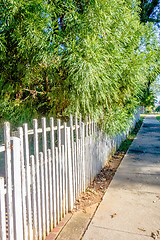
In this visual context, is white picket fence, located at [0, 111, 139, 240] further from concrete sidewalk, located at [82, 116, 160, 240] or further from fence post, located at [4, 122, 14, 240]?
concrete sidewalk, located at [82, 116, 160, 240]

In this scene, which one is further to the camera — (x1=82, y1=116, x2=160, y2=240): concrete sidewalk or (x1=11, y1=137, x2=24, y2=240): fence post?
(x1=82, y1=116, x2=160, y2=240): concrete sidewalk

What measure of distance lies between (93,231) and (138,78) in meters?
3.47

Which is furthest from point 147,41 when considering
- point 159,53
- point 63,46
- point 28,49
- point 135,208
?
point 135,208

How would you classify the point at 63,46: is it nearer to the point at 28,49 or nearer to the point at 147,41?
the point at 28,49

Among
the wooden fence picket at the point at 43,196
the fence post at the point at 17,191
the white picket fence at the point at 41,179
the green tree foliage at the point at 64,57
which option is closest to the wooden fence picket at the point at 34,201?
the white picket fence at the point at 41,179

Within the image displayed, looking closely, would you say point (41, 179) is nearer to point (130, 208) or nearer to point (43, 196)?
point (43, 196)

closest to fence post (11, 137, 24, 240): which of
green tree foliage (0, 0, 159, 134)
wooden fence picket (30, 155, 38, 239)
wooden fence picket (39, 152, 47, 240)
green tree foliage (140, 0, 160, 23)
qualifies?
wooden fence picket (30, 155, 38, 239)

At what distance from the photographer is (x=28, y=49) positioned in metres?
3.64

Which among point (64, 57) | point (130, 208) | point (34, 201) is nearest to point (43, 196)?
point (34, 201)

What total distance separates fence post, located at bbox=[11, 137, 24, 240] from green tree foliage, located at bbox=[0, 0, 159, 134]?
1952mm

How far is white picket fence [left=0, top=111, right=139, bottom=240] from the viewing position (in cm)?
197

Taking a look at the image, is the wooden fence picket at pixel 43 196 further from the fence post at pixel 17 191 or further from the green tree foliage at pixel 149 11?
the green tree foliage at pixel 149 11

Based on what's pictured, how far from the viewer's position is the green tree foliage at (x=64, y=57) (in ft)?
11.9

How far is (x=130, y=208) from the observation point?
3.46 metres
